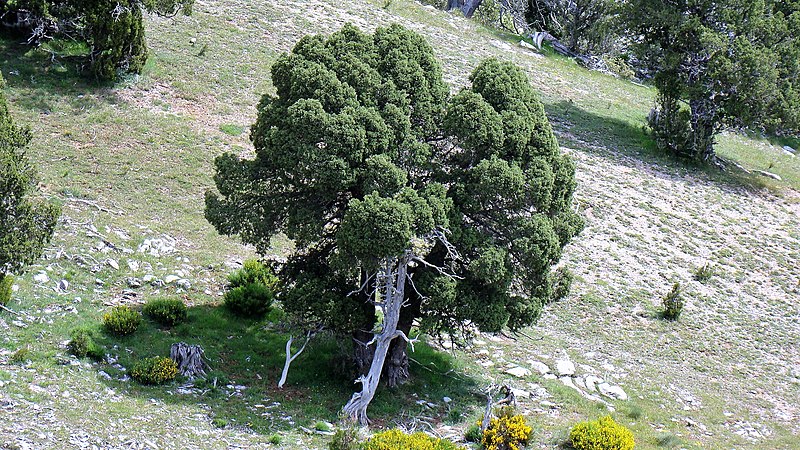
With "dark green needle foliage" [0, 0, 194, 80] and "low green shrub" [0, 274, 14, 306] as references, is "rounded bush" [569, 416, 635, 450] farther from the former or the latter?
"dark green needle foliage" [0, 0, 194, 80]

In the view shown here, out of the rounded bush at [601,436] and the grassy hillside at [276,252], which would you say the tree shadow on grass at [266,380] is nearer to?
the grassy hillside at [276,252]

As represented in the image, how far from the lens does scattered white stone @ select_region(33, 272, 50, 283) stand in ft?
69.2

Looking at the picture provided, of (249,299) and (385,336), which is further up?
(385,336)

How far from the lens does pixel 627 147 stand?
3775cm

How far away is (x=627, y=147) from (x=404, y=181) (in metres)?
21.4

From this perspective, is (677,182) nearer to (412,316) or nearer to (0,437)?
(412,316)

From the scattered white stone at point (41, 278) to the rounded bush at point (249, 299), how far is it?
4193 mm

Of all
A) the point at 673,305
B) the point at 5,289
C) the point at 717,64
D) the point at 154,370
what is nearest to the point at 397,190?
the point at 154,370

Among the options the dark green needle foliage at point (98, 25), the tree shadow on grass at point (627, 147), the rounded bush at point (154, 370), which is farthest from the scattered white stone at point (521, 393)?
the dark green needle foliage at point (98, 25)

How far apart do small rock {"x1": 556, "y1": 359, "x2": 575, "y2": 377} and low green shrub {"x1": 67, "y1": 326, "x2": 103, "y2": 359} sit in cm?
1113

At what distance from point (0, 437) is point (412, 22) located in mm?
32843

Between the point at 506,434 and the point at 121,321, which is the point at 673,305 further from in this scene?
the point at 121,321

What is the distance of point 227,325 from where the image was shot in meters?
22.1

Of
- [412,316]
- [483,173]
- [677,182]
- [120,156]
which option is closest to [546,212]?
[483,173]
